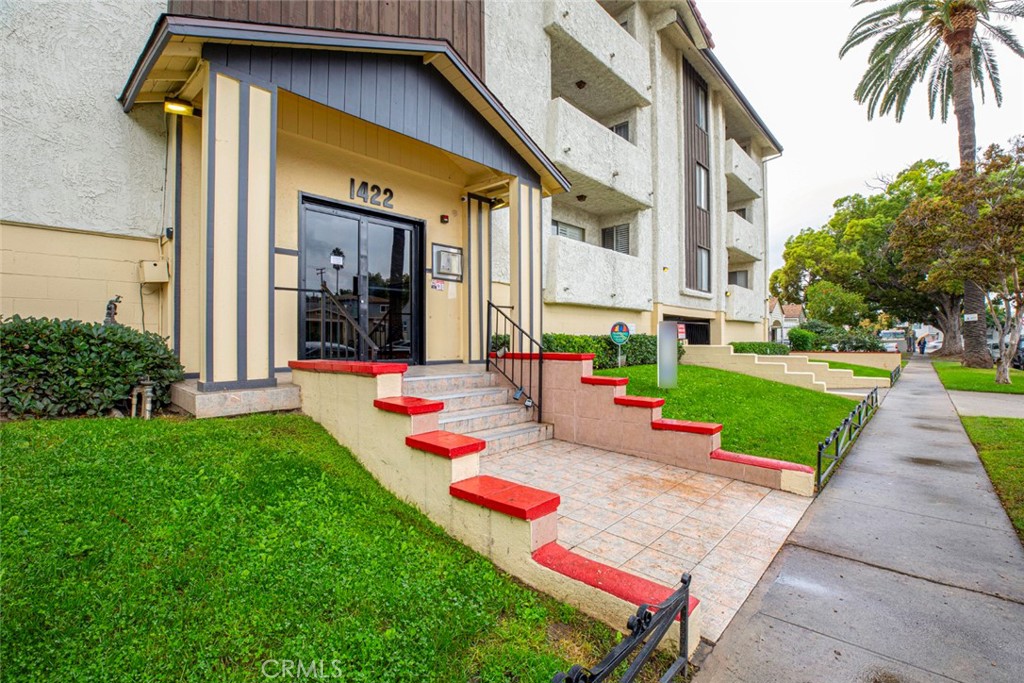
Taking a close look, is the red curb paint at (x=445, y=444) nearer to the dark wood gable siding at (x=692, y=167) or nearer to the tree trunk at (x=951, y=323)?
the dark wood gable siding at (x=692, y=167)

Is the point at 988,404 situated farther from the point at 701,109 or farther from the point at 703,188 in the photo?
the point at 701,109

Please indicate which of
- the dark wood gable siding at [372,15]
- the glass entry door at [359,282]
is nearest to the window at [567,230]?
the dark wood gable siding at [372,15]

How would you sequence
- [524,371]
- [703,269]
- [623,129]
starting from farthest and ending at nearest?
[703,269]
[623,129]
[524,371]

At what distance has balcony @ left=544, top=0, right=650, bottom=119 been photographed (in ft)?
35.3

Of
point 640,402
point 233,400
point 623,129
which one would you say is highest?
point 623,129

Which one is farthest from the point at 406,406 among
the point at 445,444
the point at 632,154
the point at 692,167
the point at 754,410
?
the point at 692,167

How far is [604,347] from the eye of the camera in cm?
1098

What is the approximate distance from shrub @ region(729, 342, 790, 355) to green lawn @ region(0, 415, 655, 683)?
53.0 ft

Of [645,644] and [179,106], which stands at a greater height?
[179,106]

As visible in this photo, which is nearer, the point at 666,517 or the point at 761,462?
the point at 666,517

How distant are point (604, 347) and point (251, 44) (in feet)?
28.4

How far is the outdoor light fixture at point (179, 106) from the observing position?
5008 mm

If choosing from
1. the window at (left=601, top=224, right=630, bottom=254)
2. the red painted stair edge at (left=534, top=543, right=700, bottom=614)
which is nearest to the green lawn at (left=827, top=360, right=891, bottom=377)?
the window at (left=601, top=224, right=630, bottom=254)

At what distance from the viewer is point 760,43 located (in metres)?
17.3
